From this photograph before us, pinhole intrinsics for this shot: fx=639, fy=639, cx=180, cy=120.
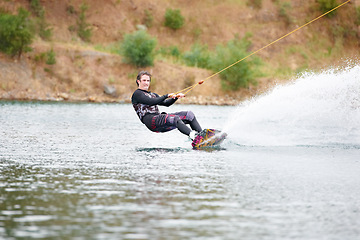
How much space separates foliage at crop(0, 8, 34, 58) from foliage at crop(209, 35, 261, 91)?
47.8 feet

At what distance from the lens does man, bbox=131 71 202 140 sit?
38.5 feet

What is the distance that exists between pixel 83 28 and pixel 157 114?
44718 millimetres

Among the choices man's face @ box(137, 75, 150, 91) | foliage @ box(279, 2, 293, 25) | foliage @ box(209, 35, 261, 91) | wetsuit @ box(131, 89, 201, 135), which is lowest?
wetsuit @ box(131, 89, 201, 135)

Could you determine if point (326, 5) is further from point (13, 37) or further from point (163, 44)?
point (13, 37)

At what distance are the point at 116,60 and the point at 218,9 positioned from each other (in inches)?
847

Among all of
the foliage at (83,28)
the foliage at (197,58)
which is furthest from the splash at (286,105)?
the foliage at (83,28)

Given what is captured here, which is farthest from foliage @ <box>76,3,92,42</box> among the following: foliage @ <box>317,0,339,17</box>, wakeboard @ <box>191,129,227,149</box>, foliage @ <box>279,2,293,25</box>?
wakeboard @ <box>191,129,227,149</box>

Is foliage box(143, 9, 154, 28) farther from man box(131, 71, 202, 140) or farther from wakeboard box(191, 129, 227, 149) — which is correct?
wakeboard box(191, 129, 227, 149)

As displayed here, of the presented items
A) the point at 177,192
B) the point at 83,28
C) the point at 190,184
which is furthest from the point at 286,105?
the point at 83,28

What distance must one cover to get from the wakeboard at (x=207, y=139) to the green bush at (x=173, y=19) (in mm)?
49502

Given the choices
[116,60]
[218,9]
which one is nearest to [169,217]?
[116,60]

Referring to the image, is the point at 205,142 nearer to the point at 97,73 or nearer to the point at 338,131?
→ the point at 338,131

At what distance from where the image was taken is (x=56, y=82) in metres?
42.5

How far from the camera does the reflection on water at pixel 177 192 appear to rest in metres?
5.11
